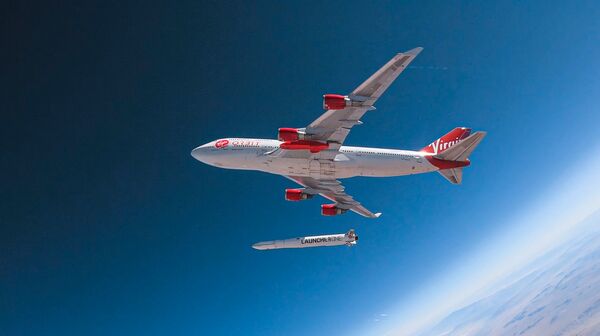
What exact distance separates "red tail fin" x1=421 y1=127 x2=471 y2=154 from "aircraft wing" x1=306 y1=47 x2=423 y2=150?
12.8m

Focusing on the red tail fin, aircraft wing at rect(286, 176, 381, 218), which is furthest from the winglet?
aircraft wing at rect(286, 176, 381, 218)

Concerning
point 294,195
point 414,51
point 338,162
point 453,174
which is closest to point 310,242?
point 294,195

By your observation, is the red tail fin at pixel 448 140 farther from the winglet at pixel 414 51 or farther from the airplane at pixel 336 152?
the winglet at pixel 414 51

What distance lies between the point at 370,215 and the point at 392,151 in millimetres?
15167

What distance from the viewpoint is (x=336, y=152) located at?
4991 cm

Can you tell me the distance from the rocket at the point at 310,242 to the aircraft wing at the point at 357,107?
69.7 feet

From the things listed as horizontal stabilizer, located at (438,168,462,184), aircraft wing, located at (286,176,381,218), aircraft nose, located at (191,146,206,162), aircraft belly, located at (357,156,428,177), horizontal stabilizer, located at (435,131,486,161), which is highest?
aircraft nose, located at (191,146,206,162)

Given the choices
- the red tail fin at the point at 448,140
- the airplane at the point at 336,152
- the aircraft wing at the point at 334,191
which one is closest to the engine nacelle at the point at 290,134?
the airplane at the point at 336,152

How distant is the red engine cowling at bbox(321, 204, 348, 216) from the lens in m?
63.7

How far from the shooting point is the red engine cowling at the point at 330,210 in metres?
63.7

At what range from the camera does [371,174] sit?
5231 cm

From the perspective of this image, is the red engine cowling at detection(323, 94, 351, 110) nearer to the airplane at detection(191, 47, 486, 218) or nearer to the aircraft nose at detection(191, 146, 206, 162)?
the airplane at detection(191, 47, 486, 218)

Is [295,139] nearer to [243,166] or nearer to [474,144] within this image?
[243,166]

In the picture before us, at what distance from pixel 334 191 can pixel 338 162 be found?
10.7 meters
